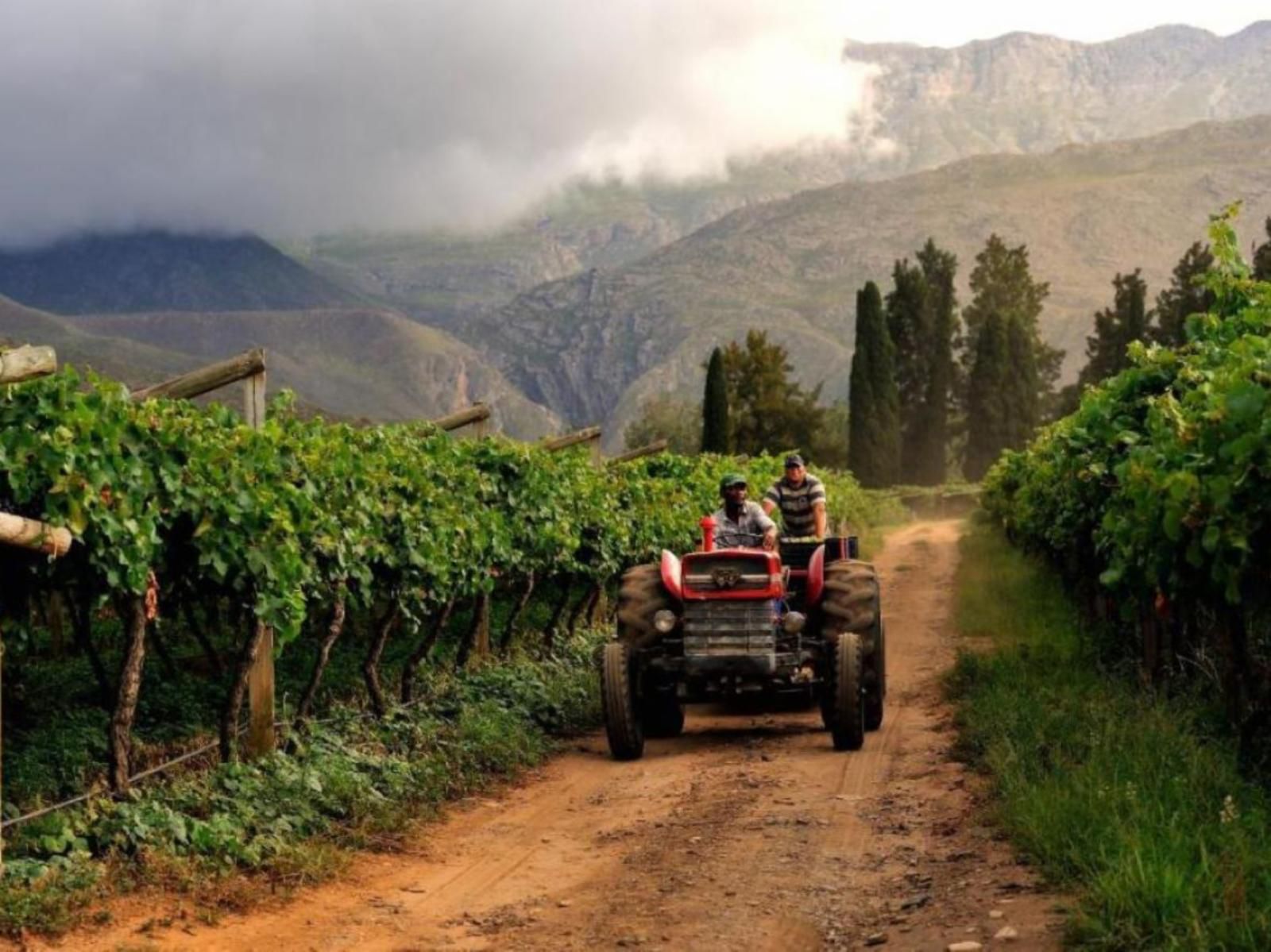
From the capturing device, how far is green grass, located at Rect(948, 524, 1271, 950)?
5.59 metres

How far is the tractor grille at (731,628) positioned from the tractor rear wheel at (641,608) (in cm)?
37

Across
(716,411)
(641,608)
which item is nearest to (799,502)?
→ (641,608)

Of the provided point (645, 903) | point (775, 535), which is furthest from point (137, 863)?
point (775, 535)

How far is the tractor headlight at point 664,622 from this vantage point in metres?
11.3

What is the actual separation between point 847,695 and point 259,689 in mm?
3946

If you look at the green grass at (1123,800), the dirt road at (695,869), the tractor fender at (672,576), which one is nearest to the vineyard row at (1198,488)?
the green grass at (1123,800)

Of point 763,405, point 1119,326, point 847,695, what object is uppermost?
point 1119,326

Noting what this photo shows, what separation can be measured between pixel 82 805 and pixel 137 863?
0.72m

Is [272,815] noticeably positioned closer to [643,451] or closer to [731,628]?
[731,628]

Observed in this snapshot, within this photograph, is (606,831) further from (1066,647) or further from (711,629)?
(1066,647)

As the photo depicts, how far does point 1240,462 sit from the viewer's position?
6.28 metres

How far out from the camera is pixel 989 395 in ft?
261

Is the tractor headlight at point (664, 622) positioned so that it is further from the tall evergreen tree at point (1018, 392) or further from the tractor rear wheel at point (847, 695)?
the tall evergreen tree at point (1018, 392)

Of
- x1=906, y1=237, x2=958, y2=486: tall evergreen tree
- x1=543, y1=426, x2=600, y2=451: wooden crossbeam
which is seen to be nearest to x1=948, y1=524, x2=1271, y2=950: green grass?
x1=543, y1=426, x2=600, y2=451: wooden crossbeam
